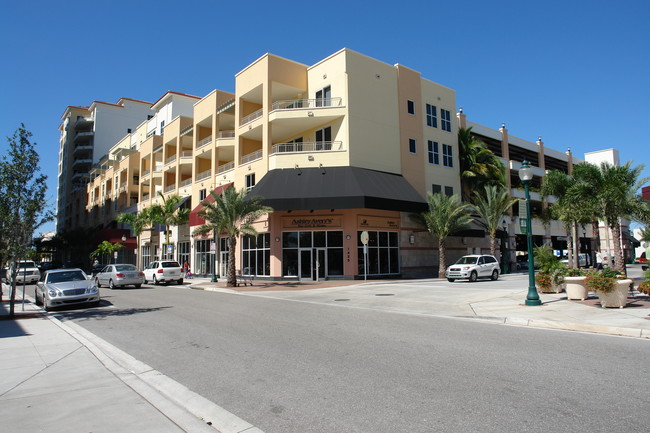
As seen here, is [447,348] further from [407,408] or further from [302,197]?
[302,197]

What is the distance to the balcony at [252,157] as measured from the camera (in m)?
33.8

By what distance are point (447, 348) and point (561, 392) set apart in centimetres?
287

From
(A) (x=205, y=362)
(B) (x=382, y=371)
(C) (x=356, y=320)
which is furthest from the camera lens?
(C) (x=356, y=320)

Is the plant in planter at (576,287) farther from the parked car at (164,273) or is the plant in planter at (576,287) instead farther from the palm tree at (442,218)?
the parked car at (164,273)

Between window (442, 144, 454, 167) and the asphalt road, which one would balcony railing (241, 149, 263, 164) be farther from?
the asphalt road

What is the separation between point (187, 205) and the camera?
143 ft

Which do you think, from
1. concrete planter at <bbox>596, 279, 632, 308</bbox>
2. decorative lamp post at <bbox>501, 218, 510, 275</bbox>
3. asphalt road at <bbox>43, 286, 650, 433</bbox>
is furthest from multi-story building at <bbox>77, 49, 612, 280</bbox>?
asphalt road at <bbox>43, 286, 650, 433</bbox>

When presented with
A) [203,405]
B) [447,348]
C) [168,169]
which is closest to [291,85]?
[168,169]

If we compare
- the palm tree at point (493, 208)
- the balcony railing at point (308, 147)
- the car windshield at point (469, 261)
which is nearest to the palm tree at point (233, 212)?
the balcony railing at point (308, 147)

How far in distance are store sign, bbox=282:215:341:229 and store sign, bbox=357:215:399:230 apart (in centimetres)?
155

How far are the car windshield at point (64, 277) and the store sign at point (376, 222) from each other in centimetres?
1764

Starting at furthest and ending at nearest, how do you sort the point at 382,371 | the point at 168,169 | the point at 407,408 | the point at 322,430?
the point at 168,169 < the point at 382,371 < the point at 407,408 < the point at 322,430

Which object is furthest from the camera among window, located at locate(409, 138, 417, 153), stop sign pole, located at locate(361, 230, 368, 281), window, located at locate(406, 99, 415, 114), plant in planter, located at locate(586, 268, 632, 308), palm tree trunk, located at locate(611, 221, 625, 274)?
window, located at locate(406, 99, 415, 114)

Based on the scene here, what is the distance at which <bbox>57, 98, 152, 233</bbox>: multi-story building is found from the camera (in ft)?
274
